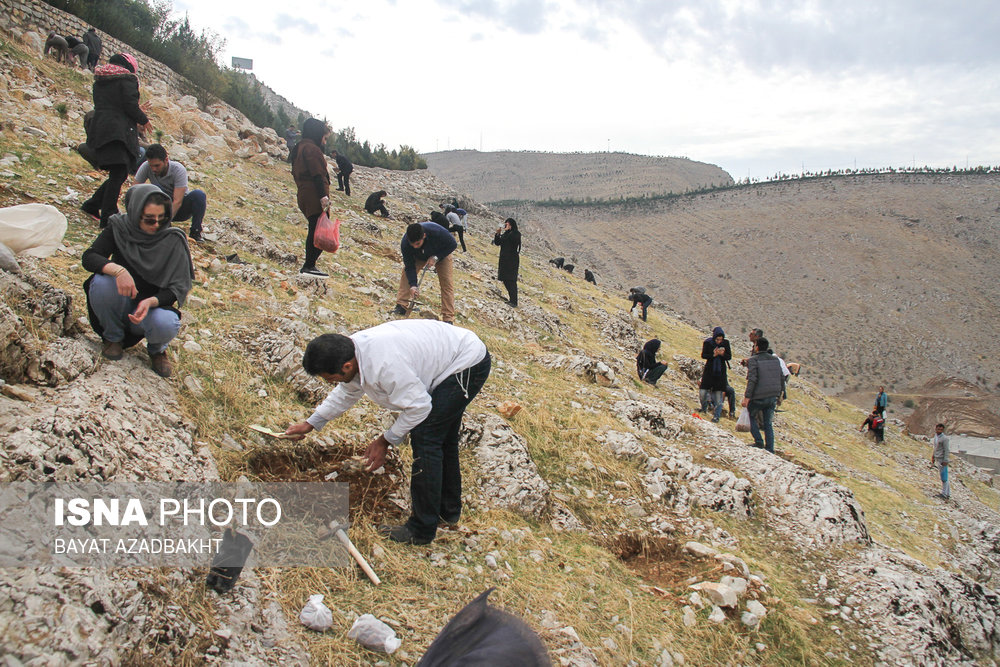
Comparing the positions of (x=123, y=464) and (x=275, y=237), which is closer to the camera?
(x=123, y=464)

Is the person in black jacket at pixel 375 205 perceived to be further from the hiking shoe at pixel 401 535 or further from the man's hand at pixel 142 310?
the hiking shoe at pixel 401 535

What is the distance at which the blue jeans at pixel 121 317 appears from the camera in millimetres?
2855

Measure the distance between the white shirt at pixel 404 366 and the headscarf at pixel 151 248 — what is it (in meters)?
1.22

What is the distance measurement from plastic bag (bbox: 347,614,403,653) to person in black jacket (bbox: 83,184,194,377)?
6.40ft

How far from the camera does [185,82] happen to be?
17781mm

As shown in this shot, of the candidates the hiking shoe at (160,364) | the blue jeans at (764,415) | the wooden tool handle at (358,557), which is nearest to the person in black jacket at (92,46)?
the hiking shoe at (160,364)

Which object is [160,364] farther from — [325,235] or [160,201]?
[325,235]

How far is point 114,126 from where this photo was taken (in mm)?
4609

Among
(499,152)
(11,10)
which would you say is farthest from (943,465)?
(499,152)

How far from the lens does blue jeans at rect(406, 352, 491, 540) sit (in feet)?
9.01

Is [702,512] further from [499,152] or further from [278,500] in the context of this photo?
[499,152]

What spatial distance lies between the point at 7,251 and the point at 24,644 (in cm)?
257

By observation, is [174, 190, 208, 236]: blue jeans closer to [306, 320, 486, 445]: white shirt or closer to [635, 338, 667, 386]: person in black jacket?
[306, 320, 486, 445]: white shirt

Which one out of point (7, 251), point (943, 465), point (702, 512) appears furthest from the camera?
point (943, 465)
